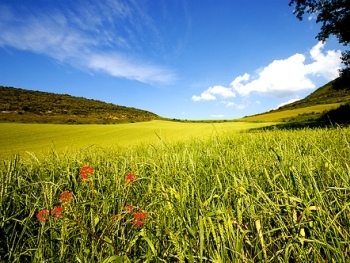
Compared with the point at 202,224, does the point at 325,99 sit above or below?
above

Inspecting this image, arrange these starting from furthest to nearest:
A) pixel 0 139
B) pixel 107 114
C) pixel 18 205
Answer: pixel 107 114 → pixel 0 139 → pixel 18 205

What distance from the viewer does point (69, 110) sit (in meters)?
56.6

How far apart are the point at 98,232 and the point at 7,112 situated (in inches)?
2030

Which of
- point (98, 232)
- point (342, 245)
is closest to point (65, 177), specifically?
point (98, 232)

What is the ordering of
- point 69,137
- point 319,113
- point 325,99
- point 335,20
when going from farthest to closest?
point 325,99, point 319,113, point 69,137, point 335,20

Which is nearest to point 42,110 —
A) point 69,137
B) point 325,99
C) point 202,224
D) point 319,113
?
point 69,137

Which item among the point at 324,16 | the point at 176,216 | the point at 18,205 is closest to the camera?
the point at 176,216

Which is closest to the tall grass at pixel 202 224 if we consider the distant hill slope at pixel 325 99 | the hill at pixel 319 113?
the hill at pixel 319 113

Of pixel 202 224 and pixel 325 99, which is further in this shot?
pixel 325 99

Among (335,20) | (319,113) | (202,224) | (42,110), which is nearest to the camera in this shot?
(202,224)

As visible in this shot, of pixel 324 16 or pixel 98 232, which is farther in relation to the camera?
pixel 324 16

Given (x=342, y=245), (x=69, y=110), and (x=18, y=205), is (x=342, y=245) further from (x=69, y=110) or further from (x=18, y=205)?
(x=69, y=110)

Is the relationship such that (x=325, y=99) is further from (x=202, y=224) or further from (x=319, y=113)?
(x=202, y=224)

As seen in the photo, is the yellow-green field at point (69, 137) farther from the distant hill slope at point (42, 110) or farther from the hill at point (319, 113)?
the distant hill slope at point (42, 110)
